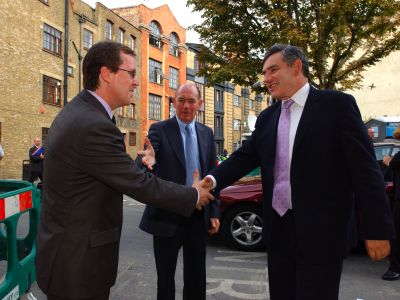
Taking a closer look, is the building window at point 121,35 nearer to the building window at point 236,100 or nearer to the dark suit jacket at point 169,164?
the building window at point 236,100

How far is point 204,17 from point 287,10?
2653mm

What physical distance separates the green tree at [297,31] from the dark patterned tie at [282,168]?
390 inches

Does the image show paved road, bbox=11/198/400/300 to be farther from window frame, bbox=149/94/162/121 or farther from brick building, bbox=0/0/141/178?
window frame, bbox=149/94/162/121

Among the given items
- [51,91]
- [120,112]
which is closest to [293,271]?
[51,91]

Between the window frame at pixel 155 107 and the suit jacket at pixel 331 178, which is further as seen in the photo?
the window frame at pixel 155 107

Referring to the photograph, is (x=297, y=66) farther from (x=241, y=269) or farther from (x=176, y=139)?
(x=241, y=269)

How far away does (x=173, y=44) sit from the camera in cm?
3816

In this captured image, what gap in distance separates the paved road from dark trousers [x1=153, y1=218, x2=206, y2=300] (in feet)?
3.41

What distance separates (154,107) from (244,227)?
29141mm

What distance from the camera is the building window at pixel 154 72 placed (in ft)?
113

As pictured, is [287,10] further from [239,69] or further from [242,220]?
[242,220]

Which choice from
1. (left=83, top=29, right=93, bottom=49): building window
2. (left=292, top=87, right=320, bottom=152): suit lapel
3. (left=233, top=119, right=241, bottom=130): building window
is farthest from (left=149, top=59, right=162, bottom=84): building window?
(left=292, top=87, right=320, bottom=152): suit lapel

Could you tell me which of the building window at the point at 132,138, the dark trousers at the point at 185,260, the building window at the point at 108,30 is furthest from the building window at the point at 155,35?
the dark trousers at the point at 185,260

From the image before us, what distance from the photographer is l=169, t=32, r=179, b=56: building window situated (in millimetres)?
37650
